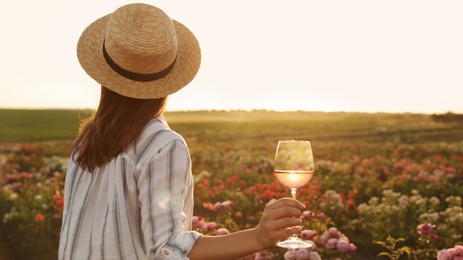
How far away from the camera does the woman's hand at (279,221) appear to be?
6.34 ft

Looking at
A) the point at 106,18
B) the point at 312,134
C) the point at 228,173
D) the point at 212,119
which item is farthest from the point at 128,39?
the point at 212,119

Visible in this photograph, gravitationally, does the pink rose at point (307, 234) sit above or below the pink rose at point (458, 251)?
below

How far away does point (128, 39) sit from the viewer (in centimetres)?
235

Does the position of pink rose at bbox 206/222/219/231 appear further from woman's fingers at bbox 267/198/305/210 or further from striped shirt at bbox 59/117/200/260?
woman's fingers at bbox 267/198/305/210

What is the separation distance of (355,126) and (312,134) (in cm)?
500

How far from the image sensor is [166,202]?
6.73 feet

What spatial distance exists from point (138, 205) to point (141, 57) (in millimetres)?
511

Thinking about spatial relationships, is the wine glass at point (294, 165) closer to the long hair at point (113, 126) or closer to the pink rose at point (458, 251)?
the long hair at point (113, 126)

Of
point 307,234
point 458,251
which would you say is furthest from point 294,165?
point 307,234

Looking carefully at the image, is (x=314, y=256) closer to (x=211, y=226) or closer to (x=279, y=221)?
(x=211, y=226)

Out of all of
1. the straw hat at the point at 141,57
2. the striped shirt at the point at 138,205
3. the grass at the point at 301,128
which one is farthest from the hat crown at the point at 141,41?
the grass at the point at 301,128

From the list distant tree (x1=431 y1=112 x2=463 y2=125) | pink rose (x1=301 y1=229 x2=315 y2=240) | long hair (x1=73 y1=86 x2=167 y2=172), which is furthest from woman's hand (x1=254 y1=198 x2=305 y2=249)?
distant tree (x1=431 y1=112 x2=463 y2=125)

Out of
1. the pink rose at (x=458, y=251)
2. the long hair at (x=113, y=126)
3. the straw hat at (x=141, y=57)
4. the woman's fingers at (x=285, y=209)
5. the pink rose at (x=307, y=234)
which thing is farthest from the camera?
the pink rose at (x=307, y=234)

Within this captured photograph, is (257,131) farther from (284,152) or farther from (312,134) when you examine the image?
(284,152)
